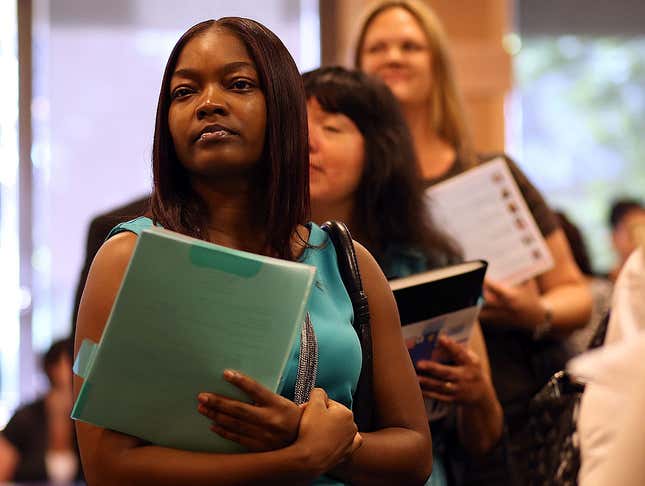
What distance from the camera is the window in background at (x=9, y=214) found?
6.28m

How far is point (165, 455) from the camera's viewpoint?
54.1 inches

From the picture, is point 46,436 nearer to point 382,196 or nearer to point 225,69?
point 382,196

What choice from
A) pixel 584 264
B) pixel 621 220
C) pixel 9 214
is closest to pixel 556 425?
pixel 584 264

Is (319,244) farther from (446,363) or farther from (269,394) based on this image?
(446,363)

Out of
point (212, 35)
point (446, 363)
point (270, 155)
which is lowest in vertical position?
point (446, 363)

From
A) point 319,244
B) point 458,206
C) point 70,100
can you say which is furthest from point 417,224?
point 70,100

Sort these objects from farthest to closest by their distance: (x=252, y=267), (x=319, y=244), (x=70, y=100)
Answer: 1. (x=70, y=100)
2. (x=319, y=244)
3. (x=252, y=267)

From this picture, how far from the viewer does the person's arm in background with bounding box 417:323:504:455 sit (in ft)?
7.06

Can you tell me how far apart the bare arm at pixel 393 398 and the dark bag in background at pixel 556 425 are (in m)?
0.42

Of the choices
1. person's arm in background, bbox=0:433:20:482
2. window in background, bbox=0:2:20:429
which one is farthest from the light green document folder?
window in background, bbox=0:2:20:429

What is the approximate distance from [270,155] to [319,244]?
0.19m

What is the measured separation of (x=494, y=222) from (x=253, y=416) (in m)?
1.45

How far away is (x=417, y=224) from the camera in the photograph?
2391 millimetres

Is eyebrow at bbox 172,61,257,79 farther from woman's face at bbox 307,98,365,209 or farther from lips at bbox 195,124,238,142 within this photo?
woman's face at bbox 307,98,365,209
